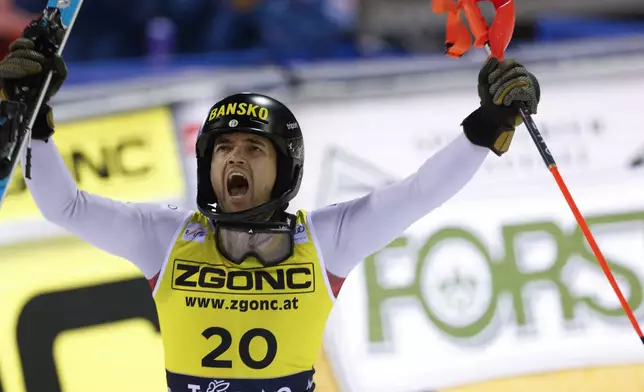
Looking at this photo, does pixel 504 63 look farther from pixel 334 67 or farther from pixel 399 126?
pixel 334 67

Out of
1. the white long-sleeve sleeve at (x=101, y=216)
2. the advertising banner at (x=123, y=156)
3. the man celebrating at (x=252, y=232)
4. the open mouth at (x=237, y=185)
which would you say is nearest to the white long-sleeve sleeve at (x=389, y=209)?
the man celebrating at (x=252, y=232)

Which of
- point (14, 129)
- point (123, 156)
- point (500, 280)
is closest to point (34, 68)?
point (14, 129)

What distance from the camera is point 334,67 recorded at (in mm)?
4309

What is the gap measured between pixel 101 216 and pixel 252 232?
17.0 inches

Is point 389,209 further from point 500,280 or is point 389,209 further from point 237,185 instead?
point 500,280

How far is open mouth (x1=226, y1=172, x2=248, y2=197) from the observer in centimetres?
245

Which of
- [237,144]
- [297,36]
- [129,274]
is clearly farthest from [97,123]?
[297,36]

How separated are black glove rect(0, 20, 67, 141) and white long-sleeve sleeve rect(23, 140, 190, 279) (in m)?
0.08

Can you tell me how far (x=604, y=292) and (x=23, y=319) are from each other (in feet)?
8.08

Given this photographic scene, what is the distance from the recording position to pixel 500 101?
230cm

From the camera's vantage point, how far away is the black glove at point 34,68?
2.15 m

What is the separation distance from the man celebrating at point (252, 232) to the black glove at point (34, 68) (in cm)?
1

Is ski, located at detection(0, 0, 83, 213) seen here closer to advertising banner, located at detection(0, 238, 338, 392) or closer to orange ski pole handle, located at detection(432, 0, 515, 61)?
orange ski pole handle, located at detection(432, 0, 515, 61)

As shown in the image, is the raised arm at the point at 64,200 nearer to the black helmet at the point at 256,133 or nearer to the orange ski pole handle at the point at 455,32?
the black helmet at the point at 256,133
